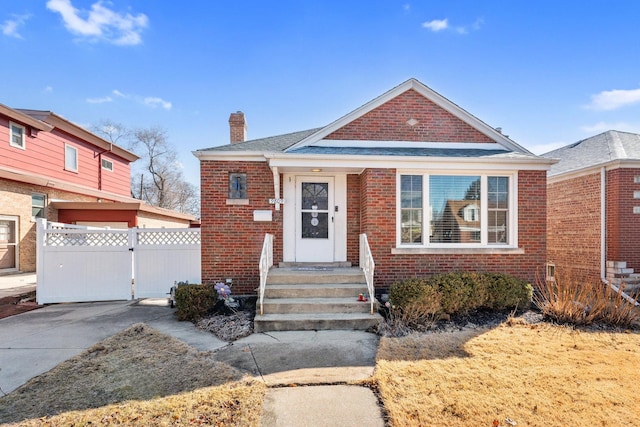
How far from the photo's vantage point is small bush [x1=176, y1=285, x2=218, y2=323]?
619 cm

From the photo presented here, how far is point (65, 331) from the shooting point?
5.59 metres

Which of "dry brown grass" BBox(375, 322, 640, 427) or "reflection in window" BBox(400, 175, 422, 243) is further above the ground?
"reflection in window" BBox(400, 175, 422, 243)

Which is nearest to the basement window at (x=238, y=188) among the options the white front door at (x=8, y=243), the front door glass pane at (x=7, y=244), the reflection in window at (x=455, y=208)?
the reflection in window at (x=455, y=208)

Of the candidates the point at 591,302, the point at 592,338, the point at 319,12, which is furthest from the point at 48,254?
the point at 591,302

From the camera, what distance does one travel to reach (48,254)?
7.59 meters

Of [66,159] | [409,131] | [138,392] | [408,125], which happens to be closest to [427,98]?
→ [408,125]

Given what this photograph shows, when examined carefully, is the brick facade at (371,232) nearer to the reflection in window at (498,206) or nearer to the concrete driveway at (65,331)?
the reflection in window at (498,206)

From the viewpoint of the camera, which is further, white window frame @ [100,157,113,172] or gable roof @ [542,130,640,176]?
white window frame @ [100,157,113,172]

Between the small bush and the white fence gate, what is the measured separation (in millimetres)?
1709

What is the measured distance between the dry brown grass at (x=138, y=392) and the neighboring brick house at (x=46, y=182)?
9919mm

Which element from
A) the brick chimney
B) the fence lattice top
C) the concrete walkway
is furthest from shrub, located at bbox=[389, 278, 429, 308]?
the brick chimney

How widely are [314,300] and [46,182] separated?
11.8 m

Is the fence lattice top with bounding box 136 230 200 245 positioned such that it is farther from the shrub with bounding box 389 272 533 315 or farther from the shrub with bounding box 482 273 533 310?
the shrub with bounding box 482 273 533 310

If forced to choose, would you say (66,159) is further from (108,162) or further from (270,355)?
(270,355)
